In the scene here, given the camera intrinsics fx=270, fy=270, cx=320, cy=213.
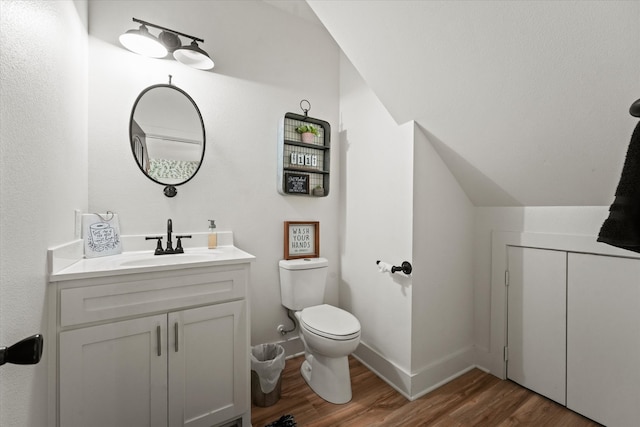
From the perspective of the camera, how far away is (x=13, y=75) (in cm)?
78

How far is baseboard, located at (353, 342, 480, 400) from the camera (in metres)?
1.68

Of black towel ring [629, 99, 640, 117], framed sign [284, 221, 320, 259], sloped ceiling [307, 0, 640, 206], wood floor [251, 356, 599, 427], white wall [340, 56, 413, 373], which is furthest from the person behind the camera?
framed sign [284, 221, 320, 259]

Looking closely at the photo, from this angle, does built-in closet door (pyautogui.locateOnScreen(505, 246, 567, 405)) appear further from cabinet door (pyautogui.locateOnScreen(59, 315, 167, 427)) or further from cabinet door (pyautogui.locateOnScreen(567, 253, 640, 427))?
cabinet door (pyautogui.locateOnScreen(59, 315, 167, 427))

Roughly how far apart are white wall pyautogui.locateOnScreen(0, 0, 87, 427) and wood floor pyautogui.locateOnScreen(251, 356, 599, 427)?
111 centimetres

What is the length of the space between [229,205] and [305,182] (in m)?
0.61

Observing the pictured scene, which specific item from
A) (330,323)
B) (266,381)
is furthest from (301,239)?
(266,381)

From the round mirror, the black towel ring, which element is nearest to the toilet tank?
the round mirror

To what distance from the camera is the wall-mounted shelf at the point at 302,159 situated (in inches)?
80.9

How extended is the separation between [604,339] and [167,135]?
2756 millimetres

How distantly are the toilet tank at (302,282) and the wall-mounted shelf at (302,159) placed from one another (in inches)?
21.6

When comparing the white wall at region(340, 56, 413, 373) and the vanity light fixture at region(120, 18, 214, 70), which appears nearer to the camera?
the vanity light fixture at region(120, 18, 214, 70)

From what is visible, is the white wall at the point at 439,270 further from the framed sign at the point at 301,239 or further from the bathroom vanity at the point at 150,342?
the bathroom vanity at the point at 150,342

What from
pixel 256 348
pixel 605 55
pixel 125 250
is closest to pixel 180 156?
pixel 125 250

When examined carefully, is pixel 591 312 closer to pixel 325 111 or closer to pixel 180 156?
pixel 325 111
